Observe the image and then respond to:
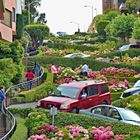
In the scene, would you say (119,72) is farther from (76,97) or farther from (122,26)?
(122,26)

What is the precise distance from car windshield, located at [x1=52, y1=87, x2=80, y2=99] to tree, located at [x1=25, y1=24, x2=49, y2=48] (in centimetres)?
5850

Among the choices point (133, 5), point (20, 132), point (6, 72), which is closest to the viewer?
point (20, 132)

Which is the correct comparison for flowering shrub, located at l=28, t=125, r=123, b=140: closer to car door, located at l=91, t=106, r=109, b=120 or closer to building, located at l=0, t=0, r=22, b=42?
car door, located at l=91, t=106, r=109, b=120

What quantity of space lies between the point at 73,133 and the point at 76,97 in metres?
8.20

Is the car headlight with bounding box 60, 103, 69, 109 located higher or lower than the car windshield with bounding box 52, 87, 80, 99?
lower

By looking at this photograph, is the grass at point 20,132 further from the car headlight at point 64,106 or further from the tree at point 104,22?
the tree at point 104,22

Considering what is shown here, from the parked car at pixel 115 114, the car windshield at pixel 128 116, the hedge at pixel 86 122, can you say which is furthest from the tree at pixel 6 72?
the hedge at pixel 86 122

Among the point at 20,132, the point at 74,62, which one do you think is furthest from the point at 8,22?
the point at 20,132

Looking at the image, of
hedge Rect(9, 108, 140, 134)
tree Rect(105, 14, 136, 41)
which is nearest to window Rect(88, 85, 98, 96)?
hedge Rect(9, 108, 140, 134)

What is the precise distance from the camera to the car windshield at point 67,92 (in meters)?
26.4

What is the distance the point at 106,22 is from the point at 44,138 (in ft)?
259

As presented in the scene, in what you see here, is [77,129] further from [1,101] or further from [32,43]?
[32,43]

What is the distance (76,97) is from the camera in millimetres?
26312

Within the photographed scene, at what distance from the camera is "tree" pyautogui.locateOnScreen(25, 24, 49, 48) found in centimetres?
8556
